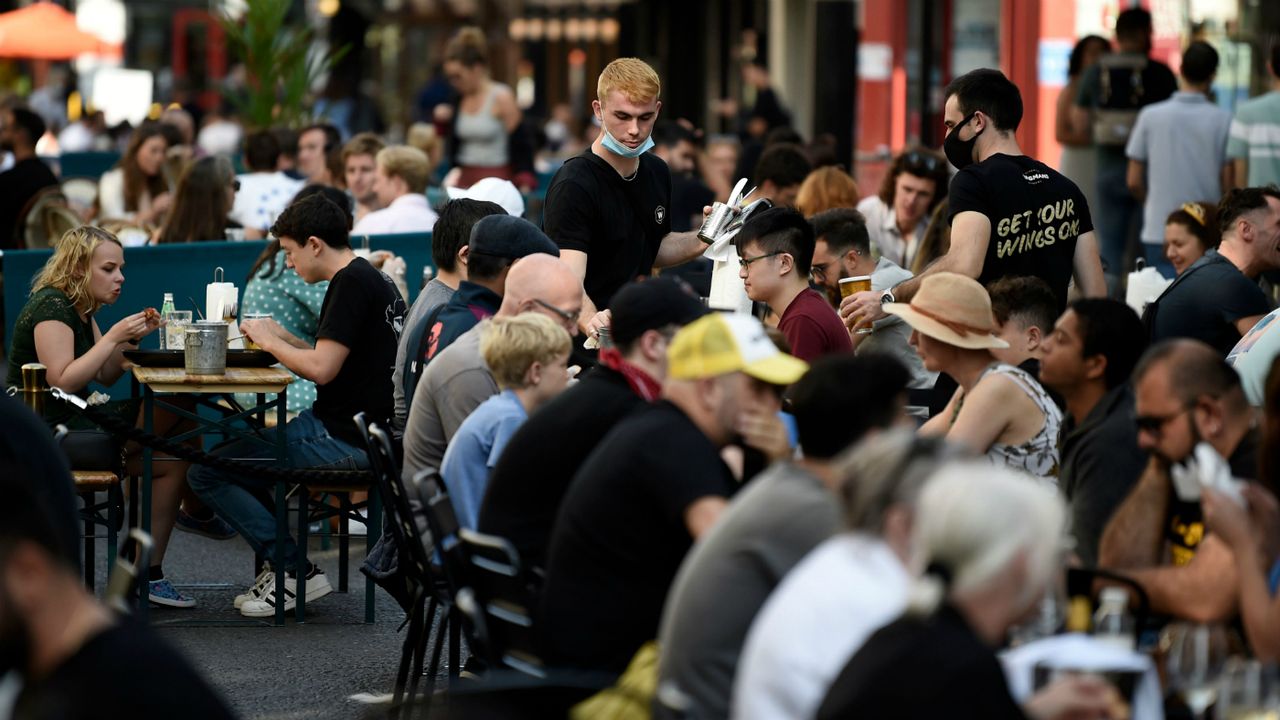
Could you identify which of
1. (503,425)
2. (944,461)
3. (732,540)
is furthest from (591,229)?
(944,461)

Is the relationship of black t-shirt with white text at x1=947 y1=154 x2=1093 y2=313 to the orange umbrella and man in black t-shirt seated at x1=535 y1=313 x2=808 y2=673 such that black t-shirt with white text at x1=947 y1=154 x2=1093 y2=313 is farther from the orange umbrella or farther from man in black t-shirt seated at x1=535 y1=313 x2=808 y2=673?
the orange umbrella

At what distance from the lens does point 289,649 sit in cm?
724

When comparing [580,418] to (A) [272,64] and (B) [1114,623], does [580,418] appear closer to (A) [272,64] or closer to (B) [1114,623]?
(B) [1114,623]

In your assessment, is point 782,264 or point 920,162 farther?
point 920,162

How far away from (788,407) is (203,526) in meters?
3.61

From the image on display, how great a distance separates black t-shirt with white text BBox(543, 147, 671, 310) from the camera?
7543 mm

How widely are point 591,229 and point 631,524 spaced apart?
11.5 ft

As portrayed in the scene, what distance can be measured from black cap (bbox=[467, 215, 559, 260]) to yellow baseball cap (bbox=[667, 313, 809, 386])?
98.8 inches

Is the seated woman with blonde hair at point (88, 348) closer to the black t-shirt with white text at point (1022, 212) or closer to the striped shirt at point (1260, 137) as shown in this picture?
the black t-shirt with white text at point (1022, 212)

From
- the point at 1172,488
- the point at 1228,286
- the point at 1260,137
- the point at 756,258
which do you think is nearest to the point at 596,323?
the point at 756,258

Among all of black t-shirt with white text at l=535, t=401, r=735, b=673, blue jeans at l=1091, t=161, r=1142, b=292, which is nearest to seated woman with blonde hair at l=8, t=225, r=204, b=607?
black t-shirt with white text at l=535, t=401, r=735, b=673

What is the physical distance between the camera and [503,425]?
5.52 meters

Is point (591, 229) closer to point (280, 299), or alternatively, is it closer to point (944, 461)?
point (280, 299)

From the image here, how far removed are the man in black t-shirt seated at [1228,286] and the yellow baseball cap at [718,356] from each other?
3.43 meters
